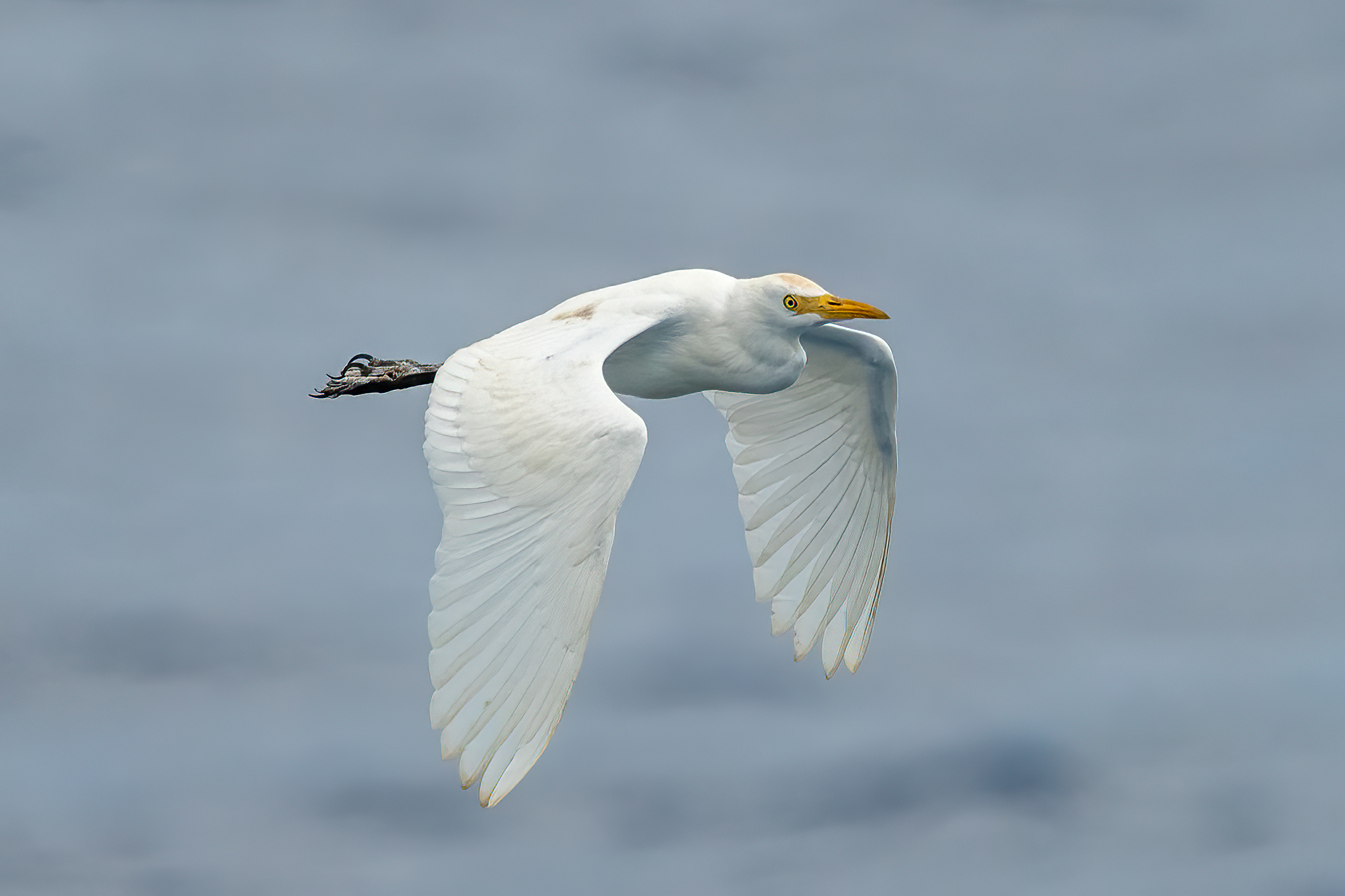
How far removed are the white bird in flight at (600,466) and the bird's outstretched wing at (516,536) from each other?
17 millimetres

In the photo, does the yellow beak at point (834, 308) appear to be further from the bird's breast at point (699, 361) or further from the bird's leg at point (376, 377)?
the bird's leg at point (376, 377)


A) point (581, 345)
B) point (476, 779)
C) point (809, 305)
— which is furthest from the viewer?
point (809, 305)

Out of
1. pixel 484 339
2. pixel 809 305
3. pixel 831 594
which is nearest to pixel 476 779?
pixel 484 339

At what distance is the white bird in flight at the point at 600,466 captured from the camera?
16.4 m

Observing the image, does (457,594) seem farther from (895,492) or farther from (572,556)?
(895,492)

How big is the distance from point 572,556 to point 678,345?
407 centimetres

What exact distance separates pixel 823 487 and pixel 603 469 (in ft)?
22.8

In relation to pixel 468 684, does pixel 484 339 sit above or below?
above

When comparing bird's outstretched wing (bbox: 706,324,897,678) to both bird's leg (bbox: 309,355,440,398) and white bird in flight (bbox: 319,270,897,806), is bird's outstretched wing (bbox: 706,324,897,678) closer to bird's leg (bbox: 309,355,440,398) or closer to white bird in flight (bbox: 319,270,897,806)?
white bird in flight (bbox: 319,270,897,806)

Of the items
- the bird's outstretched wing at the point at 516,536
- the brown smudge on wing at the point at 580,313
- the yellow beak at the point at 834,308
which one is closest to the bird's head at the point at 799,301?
the yellow beak at the point at 834,308

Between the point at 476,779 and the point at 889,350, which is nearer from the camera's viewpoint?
the point at 476,779

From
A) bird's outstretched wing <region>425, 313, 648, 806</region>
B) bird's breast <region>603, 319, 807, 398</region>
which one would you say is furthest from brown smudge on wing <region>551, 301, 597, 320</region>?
bird's outstretched wing <region>425, 313, 648, 806</region>

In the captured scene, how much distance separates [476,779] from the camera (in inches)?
635

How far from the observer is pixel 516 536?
17109 mm
